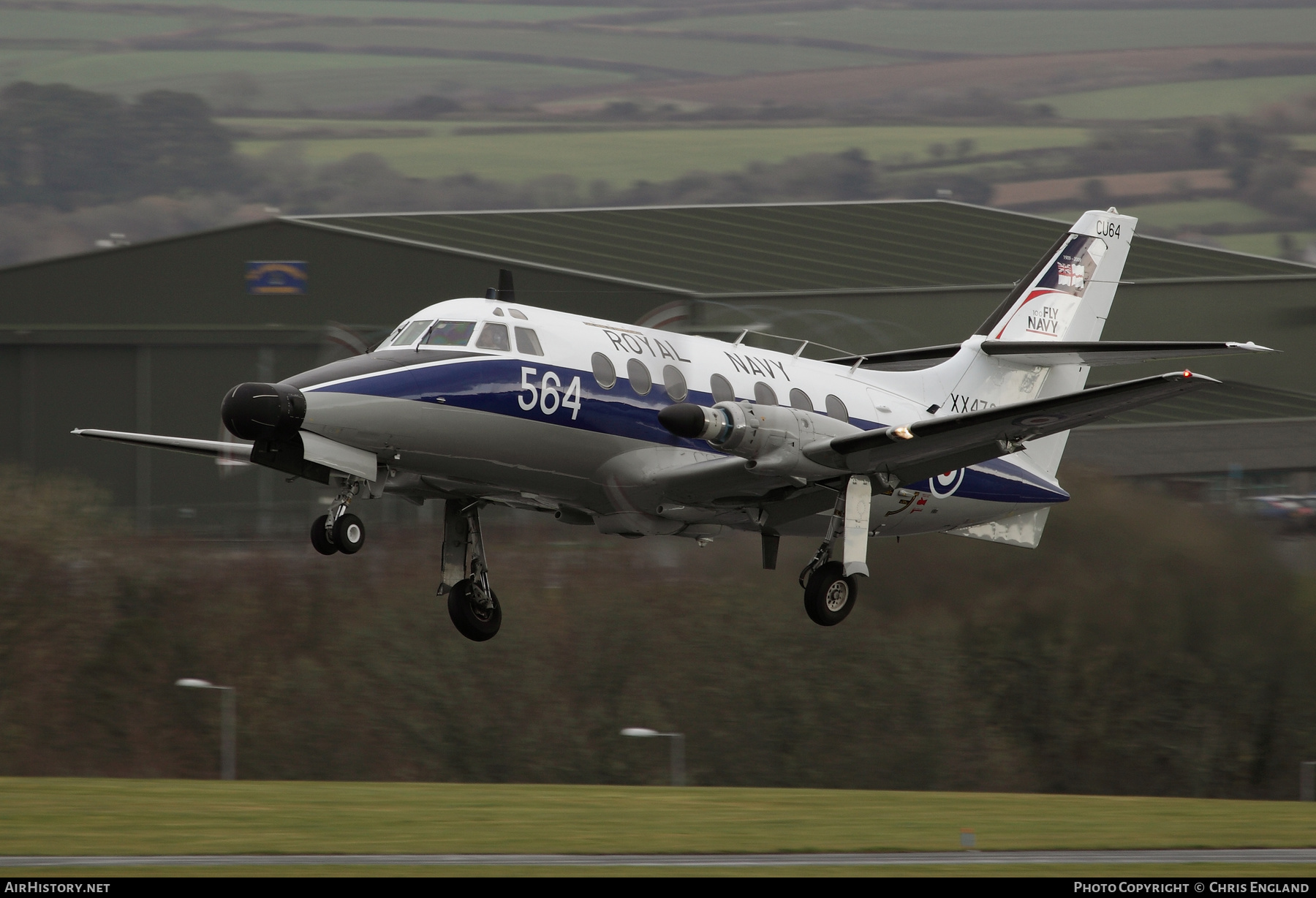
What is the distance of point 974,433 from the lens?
1716 centimetres

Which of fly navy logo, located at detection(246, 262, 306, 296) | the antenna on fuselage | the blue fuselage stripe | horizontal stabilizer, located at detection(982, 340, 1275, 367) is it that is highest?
fly navy logo, located at detection(246, 262, 306, 296)

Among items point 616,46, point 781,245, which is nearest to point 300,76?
point 616,46

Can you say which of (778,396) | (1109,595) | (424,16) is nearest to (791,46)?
(424,16)

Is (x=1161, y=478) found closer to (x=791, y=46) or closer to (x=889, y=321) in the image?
(x=889, y=321)

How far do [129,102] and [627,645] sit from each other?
375 ft

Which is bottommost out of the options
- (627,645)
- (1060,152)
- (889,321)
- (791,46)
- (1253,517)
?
(627,645)

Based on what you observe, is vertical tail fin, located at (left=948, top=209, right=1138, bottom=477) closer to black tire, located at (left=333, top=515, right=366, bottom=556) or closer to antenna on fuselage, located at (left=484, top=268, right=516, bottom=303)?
antenna on fuselage, located at (left=484, top=268, right=516, bottom=303)

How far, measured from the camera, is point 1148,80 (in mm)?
143250

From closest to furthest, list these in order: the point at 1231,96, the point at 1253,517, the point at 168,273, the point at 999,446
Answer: the point at 999,446
the point at 1253,517
the point at 168,273
the point at 1231,96

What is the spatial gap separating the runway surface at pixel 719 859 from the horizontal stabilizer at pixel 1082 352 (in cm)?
579

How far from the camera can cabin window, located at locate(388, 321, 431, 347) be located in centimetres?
1591

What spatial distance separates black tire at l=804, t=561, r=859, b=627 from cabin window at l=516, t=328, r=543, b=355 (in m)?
4.41

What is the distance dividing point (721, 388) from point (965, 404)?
4889 mm

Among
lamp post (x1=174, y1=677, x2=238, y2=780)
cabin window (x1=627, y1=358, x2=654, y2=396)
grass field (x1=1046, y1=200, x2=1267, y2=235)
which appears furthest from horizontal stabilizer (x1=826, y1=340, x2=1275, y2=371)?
grass field (x1=1046, y1=200, x2=1267, y2=235)
